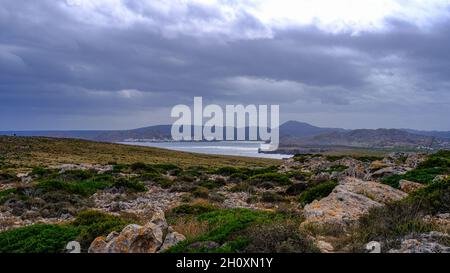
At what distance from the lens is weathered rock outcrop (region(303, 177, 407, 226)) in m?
11.3

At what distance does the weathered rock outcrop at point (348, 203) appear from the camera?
1127 centimetres

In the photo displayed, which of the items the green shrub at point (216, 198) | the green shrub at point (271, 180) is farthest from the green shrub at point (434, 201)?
the green shrub at point (271, 180)

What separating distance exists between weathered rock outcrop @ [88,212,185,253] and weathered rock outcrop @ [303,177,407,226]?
3677 millimetres

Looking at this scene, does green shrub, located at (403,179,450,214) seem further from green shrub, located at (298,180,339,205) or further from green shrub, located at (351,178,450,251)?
green shrub, located at (298,180,339,205)

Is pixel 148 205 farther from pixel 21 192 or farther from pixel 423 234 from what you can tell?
pixel 423 234

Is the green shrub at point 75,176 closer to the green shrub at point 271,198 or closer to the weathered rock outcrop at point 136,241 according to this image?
the green shrub at point 271,198

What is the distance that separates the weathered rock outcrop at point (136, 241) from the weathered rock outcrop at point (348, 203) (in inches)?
145

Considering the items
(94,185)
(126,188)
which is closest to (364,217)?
(126,188)

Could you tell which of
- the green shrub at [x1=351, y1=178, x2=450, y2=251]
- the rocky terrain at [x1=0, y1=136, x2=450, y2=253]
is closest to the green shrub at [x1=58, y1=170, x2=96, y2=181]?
the rocky terrain at [x1=0, y1=136, x2=450, y2=253]

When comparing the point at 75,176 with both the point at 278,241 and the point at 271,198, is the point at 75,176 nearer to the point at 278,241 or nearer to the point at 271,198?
the point at 271,198

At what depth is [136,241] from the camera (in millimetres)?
8797

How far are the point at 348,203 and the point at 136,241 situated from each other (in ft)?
25.2
